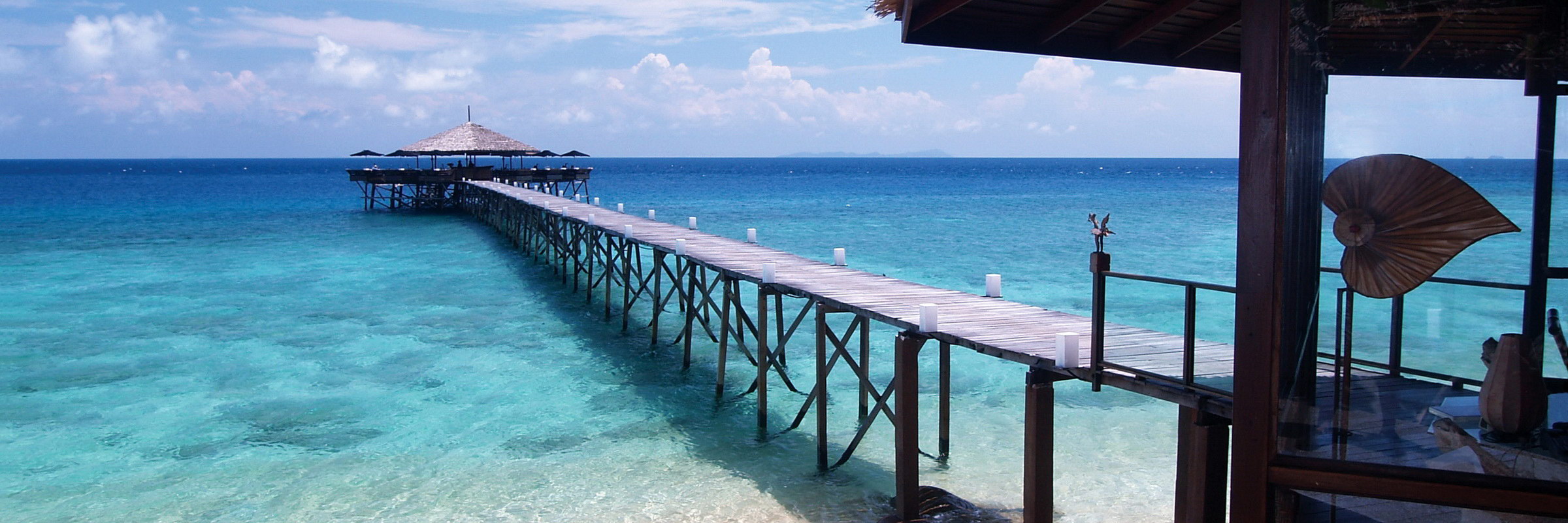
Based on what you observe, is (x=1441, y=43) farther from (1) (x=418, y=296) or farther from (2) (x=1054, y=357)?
(1) (x=418, y=296)

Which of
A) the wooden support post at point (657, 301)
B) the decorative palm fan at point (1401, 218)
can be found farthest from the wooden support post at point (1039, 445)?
the wooden support post at point (657, 301)

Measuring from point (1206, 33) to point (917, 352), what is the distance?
269 cm

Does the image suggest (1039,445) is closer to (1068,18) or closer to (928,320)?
(928,320)

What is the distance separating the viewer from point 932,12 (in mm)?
4262

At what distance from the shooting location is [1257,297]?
255 centimetres

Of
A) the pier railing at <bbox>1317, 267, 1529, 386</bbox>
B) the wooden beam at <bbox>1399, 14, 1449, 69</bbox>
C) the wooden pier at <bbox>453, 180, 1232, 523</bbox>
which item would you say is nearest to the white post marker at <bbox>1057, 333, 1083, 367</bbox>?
the wooden pier at <bbox>453, 180, 1232, 523</bbox>

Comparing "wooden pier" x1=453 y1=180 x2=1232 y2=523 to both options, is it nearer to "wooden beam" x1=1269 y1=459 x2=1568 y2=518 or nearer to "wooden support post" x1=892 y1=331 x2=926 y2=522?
"wooden support post" x1=892 y1=331 x2=926 y2=522

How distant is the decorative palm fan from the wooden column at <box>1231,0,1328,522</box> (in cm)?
8

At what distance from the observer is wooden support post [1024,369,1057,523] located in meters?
5.37

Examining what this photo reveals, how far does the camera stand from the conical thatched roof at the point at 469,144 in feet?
119

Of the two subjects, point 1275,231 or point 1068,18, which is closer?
point 1275,231

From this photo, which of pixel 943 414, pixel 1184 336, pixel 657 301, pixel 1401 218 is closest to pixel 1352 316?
pixel 1401 218

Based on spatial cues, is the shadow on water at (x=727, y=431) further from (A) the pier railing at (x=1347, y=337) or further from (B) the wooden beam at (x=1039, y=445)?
(A) the pier railing at (x=1347, y=337)

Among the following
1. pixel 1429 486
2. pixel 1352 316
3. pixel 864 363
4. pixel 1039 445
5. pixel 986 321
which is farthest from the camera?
pixel 864 363
